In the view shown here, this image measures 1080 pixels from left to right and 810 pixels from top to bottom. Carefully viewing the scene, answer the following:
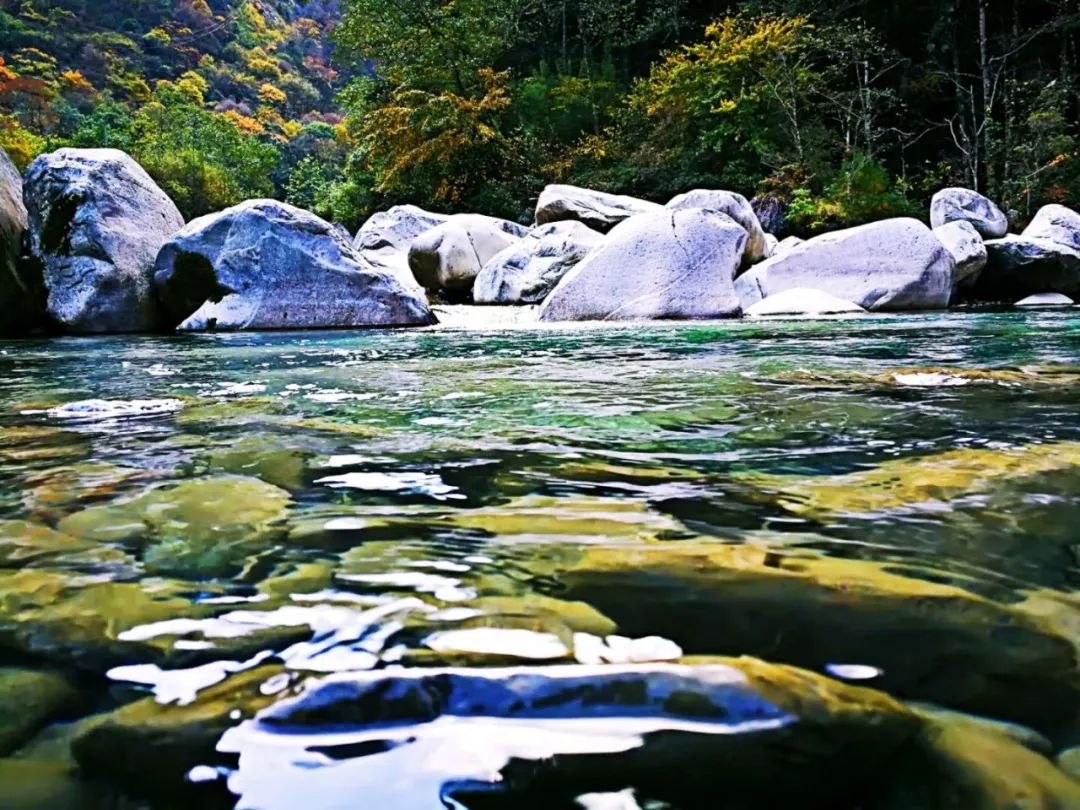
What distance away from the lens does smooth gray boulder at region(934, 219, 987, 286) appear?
10734 mm

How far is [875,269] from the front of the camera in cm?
965

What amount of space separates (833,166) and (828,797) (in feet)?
57.4

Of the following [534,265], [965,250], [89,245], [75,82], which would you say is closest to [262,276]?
[89,245]

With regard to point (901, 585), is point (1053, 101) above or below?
above

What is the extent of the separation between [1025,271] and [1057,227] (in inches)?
68.8

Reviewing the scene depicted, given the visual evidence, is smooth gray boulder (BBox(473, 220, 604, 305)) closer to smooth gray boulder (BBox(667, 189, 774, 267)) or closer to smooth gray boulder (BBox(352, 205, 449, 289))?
smooth gray boulder (BBox(667, 189, 774, 267))

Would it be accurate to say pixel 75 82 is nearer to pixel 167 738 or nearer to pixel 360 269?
pixel 360 269

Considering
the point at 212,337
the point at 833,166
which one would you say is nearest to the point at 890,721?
the point at 212,337

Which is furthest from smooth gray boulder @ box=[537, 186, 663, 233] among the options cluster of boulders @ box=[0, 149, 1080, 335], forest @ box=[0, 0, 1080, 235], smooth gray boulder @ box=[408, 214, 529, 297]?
forest @ box=[0, 0, 1080, 235]

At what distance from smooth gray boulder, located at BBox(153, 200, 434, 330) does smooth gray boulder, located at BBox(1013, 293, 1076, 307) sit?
8.22 meters

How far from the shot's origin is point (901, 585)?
1106mm

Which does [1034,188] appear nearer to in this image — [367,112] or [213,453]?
[367,112]

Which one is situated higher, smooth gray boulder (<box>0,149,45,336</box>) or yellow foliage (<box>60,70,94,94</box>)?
yellow foliage (<box>60,70,94,94</box>)

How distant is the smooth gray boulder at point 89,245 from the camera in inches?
318
